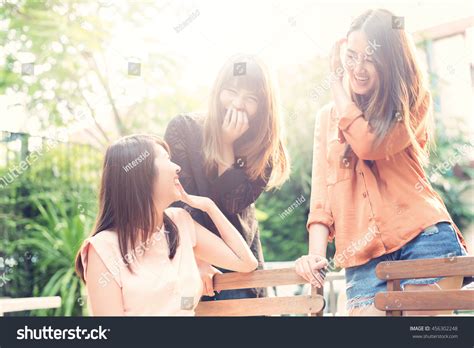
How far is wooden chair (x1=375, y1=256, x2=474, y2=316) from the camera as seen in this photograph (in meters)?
2.43

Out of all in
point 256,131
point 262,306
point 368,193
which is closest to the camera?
point 368,193

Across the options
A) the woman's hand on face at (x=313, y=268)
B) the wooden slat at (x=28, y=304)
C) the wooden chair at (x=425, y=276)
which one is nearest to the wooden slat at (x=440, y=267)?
the wooden chair at (x=425, y=276)

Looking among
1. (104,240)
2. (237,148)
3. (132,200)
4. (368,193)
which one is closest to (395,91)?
(368,193)

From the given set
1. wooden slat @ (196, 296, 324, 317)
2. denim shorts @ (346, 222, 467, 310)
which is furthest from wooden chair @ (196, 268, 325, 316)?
denim shorts @ (346, 222, 467, 310)

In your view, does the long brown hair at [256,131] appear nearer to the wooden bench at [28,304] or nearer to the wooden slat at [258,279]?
the wooden slat at [258,279]

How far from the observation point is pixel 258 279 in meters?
2.73

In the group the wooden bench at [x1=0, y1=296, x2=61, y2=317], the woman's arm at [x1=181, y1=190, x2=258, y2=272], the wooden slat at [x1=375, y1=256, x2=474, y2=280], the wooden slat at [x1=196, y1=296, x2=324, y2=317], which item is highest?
the woman's arm at [x1=181, y1=190, x2=258, y2=272]

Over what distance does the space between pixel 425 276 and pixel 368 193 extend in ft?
1.22

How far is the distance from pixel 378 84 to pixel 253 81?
48 centimetres

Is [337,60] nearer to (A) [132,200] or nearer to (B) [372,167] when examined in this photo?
(B) [372,167]

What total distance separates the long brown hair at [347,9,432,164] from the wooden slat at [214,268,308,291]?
0.55 m

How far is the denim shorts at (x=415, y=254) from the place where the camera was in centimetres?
253

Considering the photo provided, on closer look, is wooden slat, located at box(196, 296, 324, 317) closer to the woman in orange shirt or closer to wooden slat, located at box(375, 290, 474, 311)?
the woman in orange shirt
